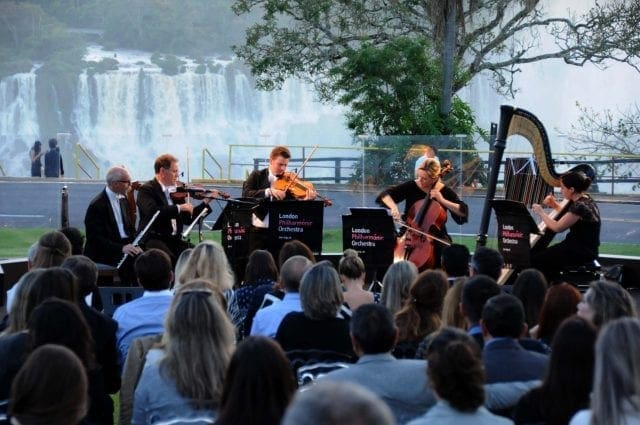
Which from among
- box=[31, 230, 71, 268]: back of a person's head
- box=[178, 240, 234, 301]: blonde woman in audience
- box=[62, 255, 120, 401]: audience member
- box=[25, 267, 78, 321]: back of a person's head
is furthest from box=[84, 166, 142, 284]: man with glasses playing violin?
box=[25, 267, 78, 321]: back of a person's head

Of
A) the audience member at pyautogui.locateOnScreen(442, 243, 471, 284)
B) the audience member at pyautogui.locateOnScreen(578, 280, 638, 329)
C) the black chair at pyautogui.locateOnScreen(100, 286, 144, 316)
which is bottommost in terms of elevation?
the black chair at pyautogui.locateOnScreen(100, 286, 144, 316)

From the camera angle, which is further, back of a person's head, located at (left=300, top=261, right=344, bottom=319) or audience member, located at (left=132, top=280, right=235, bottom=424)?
back of a person's head, located at (left=300, top=261, right=344, bottom=319)

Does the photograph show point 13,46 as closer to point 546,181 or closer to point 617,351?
point 546,181

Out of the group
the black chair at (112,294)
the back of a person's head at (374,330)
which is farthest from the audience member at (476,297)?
the black chair at (112,294)

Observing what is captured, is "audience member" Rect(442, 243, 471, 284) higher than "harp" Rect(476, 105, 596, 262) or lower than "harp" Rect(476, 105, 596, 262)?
lower

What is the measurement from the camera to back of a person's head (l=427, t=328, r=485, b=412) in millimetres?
4289

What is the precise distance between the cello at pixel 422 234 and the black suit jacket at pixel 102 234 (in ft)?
9.66

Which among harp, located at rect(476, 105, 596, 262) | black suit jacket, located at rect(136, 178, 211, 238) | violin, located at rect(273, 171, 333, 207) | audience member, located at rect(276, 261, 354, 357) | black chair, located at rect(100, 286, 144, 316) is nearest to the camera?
audience member, located at rect(276, 261, 354, 357)

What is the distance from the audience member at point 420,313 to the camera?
6.62m

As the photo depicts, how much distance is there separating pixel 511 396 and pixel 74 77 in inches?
2666

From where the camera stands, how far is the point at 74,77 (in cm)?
7038

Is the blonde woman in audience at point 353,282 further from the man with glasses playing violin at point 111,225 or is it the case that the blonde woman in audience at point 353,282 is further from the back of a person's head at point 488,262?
the man with glasses playing violin at point 111,225

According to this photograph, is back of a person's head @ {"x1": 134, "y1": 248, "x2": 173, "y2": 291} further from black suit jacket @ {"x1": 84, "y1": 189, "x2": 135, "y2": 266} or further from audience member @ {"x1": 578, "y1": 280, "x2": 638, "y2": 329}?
black suit jacket @ {"x1": 84, "y1": 189, "x2": 135, "y2": 266}

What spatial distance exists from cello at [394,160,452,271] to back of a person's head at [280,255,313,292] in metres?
4.92
